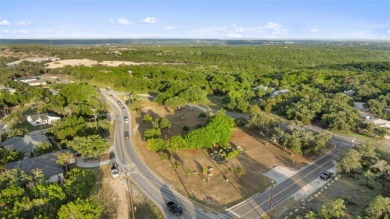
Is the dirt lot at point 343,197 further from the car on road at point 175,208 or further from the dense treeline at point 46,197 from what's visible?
the dense treeline at point 46,197

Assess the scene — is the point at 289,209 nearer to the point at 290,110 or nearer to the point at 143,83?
the point at 290,110

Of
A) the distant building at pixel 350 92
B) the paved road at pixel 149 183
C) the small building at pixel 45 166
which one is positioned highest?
the distant building at pixel 350 92

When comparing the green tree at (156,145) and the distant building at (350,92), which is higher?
the distant building at (350,92)

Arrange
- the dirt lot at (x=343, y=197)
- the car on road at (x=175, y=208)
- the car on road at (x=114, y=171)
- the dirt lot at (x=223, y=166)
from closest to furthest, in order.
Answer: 1. the car on road at (x=175, y=208)
2. the dirt lot at (x=343, y=197)
3. the dirt lot at (x=223, y=166)
4. the car on road at (x=114, y=171)

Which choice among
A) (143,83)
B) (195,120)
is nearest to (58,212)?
(195,120)

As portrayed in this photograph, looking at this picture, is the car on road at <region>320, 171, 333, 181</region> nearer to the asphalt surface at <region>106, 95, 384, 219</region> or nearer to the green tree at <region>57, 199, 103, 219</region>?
the asphalt surface at <region>106, 95, 384, 219</region>

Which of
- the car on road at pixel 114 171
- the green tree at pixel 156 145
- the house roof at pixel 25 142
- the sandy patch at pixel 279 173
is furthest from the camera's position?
the house roof at pixel 25 142

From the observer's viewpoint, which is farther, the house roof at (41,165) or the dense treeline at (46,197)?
the house roof at (41,165)

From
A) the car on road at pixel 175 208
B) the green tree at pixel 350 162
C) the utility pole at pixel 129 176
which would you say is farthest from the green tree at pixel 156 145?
the green tree at pixel 350 162

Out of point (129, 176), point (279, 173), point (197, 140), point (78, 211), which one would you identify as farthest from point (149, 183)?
point (279, 173)
